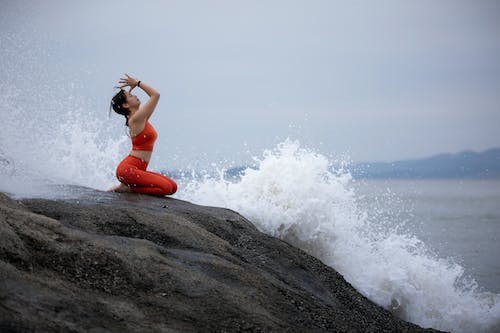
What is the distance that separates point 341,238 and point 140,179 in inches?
118

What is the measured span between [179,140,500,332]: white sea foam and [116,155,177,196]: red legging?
4.50 feet

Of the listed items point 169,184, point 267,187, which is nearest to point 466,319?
point 267,187

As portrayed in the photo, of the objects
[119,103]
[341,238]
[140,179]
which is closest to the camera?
[140,179]

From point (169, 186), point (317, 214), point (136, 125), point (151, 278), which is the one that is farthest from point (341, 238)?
point (151, 278)

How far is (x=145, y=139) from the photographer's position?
24.2 feet

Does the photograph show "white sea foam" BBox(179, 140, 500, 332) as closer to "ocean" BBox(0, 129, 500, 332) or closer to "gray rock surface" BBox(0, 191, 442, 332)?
"ocean" BBox(0, 129, 500, 332)

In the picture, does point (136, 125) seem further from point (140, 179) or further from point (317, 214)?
point (317, 214)

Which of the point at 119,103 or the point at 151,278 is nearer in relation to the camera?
the point at 151,278

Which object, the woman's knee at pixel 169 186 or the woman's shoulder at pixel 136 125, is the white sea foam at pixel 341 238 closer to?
the woman's knee at pixel 169 186

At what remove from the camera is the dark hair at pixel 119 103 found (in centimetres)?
734

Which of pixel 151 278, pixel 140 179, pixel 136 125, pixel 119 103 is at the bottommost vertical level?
pixel 151 278

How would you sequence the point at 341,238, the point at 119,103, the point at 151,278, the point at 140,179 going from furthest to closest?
the point at 341,238, the point at 119,103, the point at 140,179, the point at 151,278

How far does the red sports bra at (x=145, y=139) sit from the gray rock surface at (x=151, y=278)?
159cm

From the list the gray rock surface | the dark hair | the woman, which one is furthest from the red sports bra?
the gray rock surface
